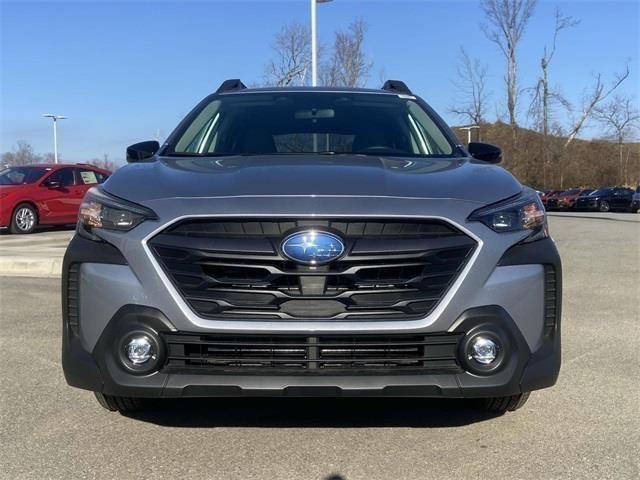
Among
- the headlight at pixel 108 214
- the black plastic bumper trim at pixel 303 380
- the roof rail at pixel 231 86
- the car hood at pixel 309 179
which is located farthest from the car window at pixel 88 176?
the black plastic bumper trim at pixel 303 380

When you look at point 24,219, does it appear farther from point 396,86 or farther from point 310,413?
point 310,413

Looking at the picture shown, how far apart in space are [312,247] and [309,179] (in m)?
0.38

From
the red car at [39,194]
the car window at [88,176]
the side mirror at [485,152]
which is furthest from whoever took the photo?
the car window at [88,176]

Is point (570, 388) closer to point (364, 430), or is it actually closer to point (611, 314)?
point (364, 430)

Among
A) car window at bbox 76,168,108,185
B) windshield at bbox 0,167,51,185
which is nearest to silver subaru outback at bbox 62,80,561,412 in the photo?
windshield at bbox 0,167,51,185

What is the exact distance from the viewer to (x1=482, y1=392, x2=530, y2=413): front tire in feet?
11.3

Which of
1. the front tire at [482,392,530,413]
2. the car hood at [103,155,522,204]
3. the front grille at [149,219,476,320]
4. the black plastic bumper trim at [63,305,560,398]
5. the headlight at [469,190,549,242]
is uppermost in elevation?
the car hood at [103,155,522,204]

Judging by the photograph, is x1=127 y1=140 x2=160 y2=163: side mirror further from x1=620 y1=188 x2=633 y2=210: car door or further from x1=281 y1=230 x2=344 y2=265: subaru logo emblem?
x1=620 y1=188 x2=633 y2=210: car door

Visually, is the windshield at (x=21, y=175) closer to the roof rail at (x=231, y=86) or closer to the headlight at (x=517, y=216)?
the roof rail at (x=231, y=86)

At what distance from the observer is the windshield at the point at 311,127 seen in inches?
162

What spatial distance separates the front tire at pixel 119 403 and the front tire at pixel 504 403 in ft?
6.00

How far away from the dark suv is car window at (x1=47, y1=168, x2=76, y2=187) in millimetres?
35467

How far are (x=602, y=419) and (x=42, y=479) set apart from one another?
2806 mm

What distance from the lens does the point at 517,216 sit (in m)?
2.95
